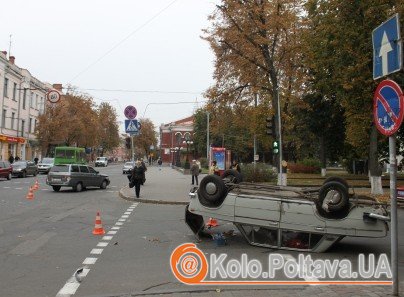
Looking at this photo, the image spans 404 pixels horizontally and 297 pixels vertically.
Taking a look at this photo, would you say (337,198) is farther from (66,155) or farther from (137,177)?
(66,155)

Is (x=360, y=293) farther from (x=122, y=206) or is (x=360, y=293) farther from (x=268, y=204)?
(x=122, y=206)

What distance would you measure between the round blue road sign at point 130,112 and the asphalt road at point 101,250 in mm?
5590

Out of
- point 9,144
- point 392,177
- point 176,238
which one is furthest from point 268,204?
point 9,144

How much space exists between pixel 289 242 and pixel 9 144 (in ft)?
171

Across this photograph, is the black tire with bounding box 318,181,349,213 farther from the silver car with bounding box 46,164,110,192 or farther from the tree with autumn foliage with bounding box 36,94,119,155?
the tree with autumn foliage with bounding box 36,94,119,155

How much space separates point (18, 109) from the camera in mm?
56656

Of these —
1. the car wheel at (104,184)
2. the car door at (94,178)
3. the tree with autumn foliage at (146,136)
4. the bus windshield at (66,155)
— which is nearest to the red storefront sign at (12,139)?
the bus windshield at (66,155)

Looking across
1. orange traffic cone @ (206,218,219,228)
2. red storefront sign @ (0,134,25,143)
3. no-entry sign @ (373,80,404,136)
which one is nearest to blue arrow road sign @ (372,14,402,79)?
no-entry sign @ (373,80,404,136)

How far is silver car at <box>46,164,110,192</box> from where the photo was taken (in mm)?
23984

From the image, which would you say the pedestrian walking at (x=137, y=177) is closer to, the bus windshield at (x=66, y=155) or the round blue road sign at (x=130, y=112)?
the round blue road sign at (x=130, y=112)

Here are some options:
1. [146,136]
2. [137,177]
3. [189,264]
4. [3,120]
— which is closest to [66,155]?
[3,120]

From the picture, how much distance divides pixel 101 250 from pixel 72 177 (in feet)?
52.8

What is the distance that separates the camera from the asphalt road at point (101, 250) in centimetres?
644

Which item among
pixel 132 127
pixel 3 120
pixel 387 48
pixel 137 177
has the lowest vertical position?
pixel 137 177
